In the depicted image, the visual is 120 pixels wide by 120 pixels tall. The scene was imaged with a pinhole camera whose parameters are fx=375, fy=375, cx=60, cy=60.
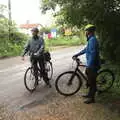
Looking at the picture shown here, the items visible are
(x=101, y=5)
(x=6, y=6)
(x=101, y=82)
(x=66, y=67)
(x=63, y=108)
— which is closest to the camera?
(x=63, y=108)

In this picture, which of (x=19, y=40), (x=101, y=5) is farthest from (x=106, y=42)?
(x=19, y=40)

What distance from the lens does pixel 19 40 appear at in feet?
96.4

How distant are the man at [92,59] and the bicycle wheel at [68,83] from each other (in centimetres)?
60

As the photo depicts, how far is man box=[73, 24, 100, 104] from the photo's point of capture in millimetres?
9500

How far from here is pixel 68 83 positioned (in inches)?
406

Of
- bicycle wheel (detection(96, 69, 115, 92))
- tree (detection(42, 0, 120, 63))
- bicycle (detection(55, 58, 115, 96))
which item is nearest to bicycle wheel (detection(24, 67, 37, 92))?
bicycle (detection(55, 58, 115, 96))

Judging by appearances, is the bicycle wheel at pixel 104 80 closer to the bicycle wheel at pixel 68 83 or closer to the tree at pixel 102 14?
the bicycle wheel at pixel 68 83

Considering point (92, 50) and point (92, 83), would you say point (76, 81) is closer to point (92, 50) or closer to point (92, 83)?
point (92, 83)

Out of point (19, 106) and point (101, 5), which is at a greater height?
point (101, 5)

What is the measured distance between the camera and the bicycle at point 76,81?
10320 millimetres

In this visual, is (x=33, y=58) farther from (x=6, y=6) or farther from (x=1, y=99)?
(x=6, y=6)

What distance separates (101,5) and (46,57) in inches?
117

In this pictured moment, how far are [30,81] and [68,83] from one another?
1657 millimetres

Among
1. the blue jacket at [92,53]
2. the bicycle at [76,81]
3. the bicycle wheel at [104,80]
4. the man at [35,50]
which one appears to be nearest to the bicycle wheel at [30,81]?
the man at [35,50]
